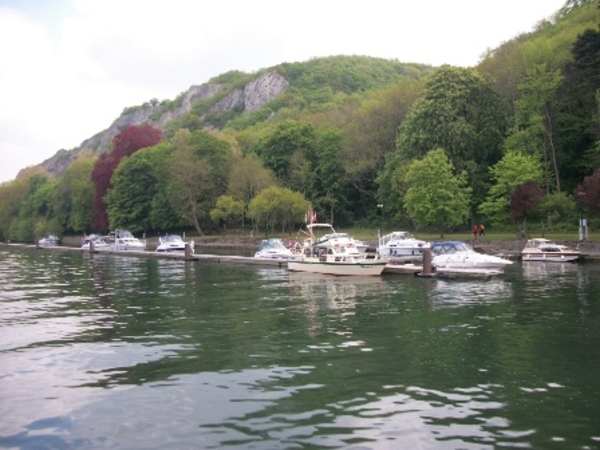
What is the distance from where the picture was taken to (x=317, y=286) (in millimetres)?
36875

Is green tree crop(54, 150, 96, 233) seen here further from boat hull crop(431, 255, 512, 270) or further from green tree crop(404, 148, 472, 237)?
boat hull crop(431, 255, 512, 270)

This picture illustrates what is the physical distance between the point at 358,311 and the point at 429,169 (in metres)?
41.3

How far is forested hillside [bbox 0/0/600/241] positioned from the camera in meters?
64.4

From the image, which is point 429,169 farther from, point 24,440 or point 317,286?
point 24,440

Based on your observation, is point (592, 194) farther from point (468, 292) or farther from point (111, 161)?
point (111, 161)

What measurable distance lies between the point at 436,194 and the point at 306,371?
51.0m

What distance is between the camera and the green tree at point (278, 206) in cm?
8794

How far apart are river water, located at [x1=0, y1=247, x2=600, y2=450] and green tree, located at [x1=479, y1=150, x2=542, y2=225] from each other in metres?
30.6

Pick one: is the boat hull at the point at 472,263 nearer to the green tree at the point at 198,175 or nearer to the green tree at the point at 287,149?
the green tree at the point at 287,149

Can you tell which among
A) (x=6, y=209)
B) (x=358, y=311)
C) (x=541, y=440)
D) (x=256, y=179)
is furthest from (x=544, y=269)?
(x=6, y=209)

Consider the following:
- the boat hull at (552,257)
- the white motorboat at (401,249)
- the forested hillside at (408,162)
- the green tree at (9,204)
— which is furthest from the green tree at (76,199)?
the boat hull at (552,257)

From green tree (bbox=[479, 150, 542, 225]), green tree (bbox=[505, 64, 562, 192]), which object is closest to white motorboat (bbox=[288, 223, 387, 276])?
green tree (bbox=[479, 150, 542, 225])

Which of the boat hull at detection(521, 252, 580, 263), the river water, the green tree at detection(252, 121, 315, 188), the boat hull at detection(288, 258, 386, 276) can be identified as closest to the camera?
the river water

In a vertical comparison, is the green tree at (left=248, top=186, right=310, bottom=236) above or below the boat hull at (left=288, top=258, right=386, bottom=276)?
above
